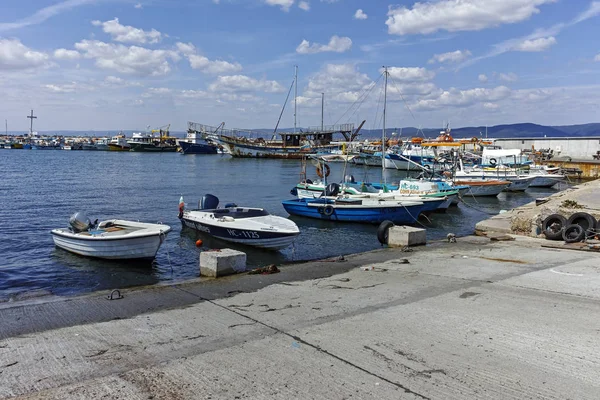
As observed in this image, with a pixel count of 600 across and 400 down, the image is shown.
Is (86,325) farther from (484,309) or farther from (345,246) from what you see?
(345,246)

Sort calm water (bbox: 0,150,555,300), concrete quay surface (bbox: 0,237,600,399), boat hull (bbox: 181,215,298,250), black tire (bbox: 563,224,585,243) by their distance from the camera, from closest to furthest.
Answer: concrete quay surface (bbox: 0,237,600,399) → black tire (bbox: 563,224,585,243) → calm water (bbox: 0,150,555,300) → boat hull (bbox: 181,215,298,250)

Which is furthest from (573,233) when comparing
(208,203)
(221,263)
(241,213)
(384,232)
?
(208,203)

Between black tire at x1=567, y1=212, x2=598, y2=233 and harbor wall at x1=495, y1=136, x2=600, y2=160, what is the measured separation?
5471 cm

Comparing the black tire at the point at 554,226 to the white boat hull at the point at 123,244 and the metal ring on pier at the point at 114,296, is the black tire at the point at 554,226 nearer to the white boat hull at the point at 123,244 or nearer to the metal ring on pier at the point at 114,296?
the white boat hull at the point at 123,244

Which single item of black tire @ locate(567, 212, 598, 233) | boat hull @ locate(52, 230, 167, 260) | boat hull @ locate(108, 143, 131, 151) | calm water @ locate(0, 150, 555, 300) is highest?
boat hull @ locate(108, 143, 131, 151)

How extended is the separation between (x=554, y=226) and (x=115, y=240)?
12.6m

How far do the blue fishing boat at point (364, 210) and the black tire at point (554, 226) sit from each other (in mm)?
Result: 9104

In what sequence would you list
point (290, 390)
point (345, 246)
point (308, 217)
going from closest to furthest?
point (290, 390) < point (345, 246) < point (308, 217)

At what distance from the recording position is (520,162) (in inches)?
1973

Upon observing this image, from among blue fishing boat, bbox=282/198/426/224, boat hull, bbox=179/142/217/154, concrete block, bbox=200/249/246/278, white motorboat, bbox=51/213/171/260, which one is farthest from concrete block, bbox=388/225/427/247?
boat hull, bbox=179/142/217/154

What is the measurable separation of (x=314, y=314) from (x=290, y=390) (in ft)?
8.39

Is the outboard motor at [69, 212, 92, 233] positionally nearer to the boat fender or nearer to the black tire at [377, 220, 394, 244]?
the black tire at [377, 220, 394, 244]

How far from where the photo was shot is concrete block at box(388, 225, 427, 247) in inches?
566

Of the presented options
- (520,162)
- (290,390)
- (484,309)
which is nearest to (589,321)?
(484,309)
